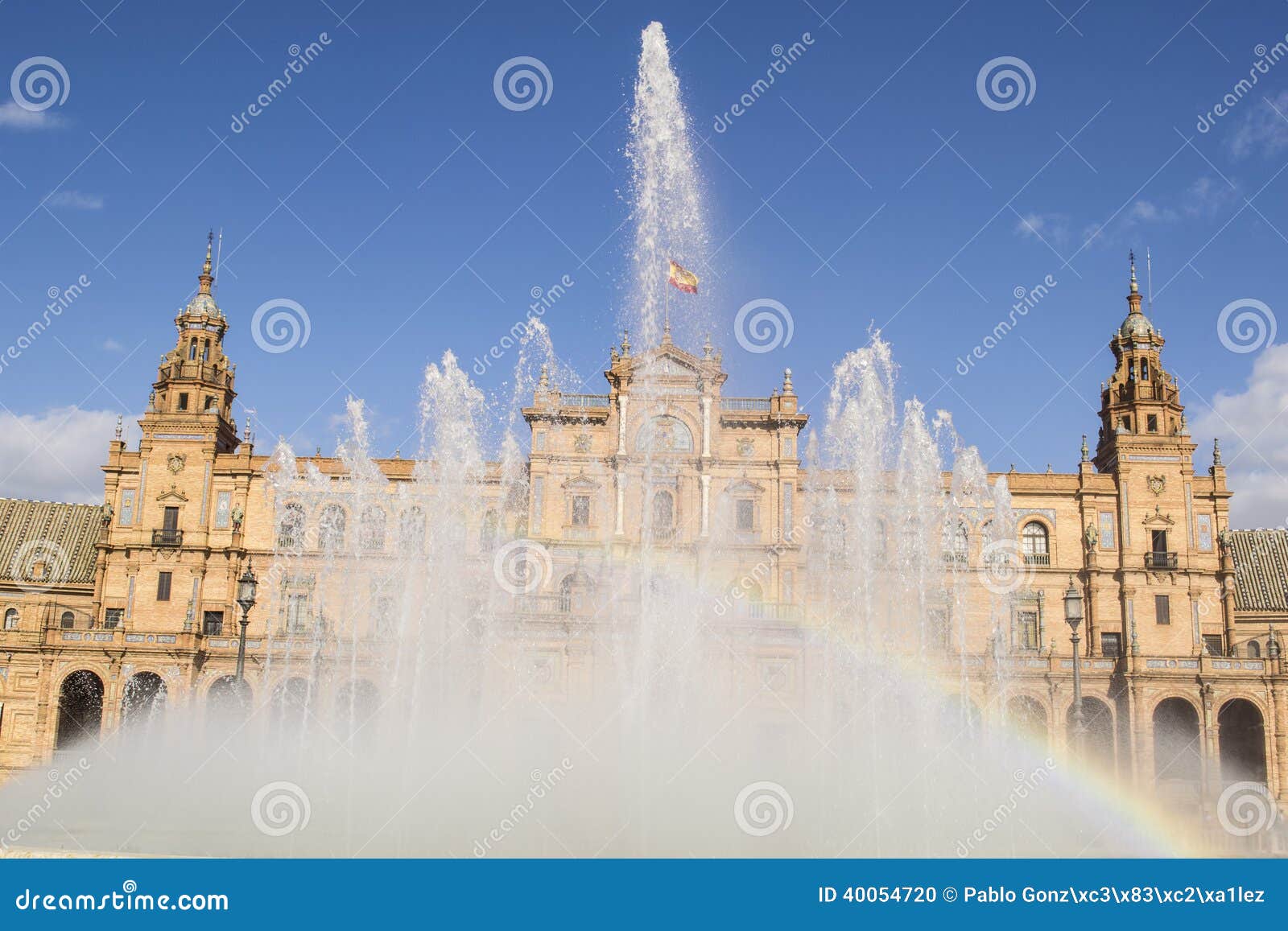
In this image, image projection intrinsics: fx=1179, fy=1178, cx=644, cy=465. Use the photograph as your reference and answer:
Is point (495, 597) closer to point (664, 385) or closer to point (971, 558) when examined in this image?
point (664, 385)

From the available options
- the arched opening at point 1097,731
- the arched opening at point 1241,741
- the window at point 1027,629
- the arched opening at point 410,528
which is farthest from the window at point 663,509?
the arched opening at point 1241,741

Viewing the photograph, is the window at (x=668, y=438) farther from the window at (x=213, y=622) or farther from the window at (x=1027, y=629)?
the window at (x=213, y=622)

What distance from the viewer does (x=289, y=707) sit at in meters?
49.4

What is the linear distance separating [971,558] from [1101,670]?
7.65 meters

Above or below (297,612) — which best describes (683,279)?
above

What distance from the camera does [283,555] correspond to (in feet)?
181

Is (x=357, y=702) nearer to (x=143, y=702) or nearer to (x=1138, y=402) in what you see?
(x=143, y=702)

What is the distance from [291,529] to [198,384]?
27.9ft

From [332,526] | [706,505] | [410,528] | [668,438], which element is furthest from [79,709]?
[706,505]

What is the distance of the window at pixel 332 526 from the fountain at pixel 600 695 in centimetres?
18

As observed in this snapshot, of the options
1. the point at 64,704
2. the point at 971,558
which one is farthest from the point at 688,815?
the point at 64,704

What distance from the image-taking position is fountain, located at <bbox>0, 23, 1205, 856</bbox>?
3097 centimetres

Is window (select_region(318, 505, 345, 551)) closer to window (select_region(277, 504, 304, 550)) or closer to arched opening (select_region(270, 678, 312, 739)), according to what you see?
window (select_region(277, 504, 304, 550))

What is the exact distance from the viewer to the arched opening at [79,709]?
49.9 meters
